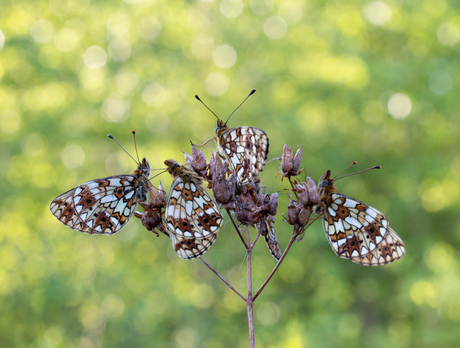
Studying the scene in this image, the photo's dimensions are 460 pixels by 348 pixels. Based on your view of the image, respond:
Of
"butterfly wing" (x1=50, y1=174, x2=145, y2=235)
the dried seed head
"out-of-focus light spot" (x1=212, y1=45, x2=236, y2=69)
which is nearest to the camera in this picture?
the dried seed head

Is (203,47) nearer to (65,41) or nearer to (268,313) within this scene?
(65,41)

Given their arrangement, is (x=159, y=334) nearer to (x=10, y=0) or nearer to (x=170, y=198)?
(x=170, y=198)

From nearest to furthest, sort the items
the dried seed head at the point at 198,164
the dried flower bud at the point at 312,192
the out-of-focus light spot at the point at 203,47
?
1. the dried flower bud at the point at 312,192
2. the dried seed head at the point at 198,164
3. the out-of-focus light spot at the point at 203,47

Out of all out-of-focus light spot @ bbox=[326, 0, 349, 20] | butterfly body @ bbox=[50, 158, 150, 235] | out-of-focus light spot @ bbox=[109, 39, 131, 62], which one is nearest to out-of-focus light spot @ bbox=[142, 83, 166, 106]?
out-of-focus light spot @ bbox=[109, 39, 131, 62]

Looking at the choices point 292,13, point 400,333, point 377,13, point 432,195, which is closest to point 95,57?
point 292,13

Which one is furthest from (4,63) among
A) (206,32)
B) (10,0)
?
(206,32)

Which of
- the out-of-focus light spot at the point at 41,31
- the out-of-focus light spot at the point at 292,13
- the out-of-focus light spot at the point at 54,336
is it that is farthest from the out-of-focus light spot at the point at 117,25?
the out-of-focus light spot at the point at 54,336

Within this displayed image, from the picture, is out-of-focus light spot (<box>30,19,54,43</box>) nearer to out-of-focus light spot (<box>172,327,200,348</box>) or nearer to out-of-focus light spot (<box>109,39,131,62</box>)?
out-of-focus light spot (<box>109,39,131,62</box>)

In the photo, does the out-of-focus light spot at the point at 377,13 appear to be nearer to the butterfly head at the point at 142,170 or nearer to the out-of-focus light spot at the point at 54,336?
the butterfly head at the point at 142,170
